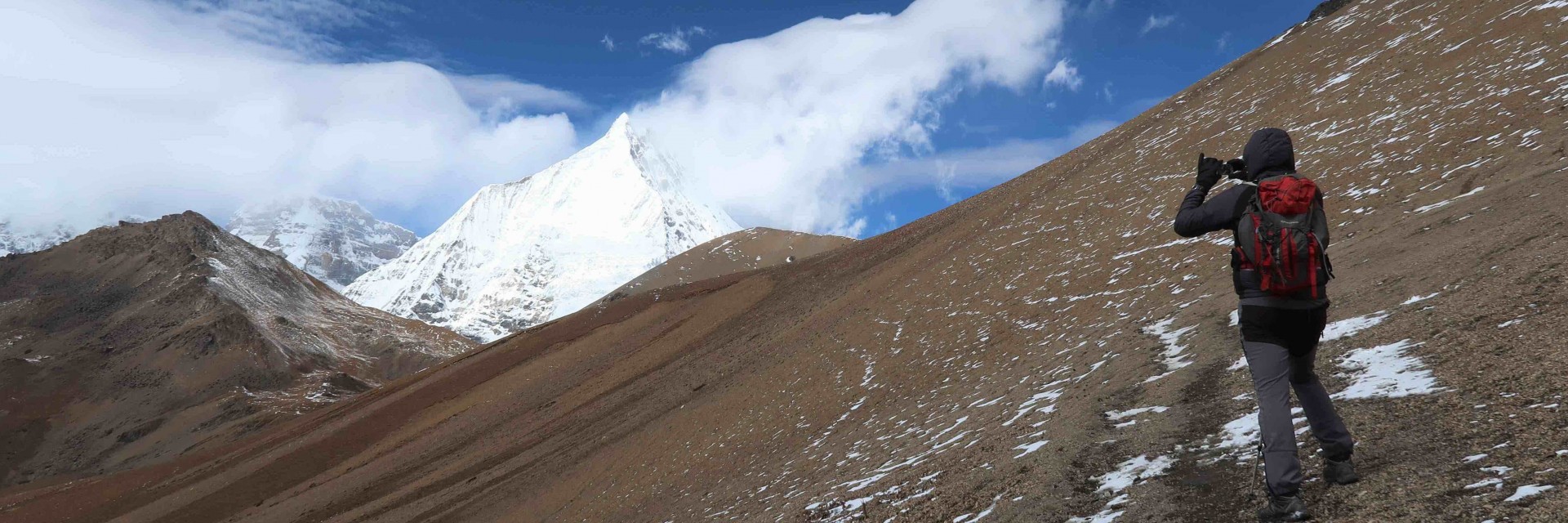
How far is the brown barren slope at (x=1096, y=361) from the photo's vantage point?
730 centimetres

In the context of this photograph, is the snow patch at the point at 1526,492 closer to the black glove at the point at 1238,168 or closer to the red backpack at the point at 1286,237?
the red backpack at the point at 1286,237

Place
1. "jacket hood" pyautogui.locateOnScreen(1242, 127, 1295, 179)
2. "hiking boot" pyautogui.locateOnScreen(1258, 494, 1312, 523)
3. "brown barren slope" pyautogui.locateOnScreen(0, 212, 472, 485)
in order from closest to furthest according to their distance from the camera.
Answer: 1. "hiking boot" pyautogui.locateOnScreen(1258, 494, 1312, 523)
2. "jacket hood" pyautogui.locateOnScreen(1242, 127, 1295, 179)
3. "brown barren slope" pyautogui.locateOnScreen(0, 212, 472, 485)

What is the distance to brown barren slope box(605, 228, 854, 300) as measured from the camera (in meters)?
130

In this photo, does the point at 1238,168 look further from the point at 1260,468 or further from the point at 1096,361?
the point at 1096,361

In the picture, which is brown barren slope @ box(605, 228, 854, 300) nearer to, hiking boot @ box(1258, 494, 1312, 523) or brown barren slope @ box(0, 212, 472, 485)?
brown barren slope @ box(0, 212, 472, 485)

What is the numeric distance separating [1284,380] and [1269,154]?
65.1 inches

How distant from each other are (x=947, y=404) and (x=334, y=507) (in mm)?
27966

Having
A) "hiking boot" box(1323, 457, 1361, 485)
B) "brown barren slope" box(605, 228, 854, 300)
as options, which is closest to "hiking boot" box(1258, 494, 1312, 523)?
"hiking boot" box(1323, 457, 1361, 485)

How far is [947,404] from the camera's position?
599 inches

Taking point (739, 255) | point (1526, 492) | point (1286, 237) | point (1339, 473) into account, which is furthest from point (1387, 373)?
point (739, 255)

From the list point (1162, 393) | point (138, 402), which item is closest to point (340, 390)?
point (138, 402)

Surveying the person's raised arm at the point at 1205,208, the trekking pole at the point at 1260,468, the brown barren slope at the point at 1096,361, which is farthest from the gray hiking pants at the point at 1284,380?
the person's raised arm at the point at 1205,208

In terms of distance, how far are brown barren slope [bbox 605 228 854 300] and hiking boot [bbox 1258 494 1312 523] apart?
397ft

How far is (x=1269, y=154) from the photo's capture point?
20.1 ft
